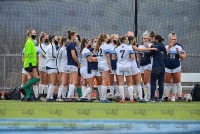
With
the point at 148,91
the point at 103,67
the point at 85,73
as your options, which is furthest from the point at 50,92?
the point at 148,91

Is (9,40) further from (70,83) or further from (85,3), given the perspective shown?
(70,83)

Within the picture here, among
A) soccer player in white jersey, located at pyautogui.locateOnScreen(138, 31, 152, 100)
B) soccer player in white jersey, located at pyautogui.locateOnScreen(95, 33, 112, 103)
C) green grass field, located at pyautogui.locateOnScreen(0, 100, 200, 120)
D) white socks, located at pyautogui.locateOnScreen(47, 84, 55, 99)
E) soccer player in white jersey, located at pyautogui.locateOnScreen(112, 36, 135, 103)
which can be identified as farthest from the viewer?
soccer player in white jersey, located at pyautogui.locateOnScreen(138, 31, 152, 100)

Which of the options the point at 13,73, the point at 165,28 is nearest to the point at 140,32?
the point at 165,28

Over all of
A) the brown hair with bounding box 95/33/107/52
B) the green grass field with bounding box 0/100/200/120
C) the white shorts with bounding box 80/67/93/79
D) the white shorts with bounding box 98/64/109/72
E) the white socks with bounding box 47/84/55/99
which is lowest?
the green grass field with bounding box 0/100/200/120

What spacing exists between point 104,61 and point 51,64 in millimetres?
1591

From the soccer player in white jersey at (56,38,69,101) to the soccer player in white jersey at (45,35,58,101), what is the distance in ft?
0.60

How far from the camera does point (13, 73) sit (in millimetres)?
24312

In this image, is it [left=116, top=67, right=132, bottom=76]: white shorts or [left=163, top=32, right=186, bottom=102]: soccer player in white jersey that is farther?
[left=163, top=32, right=186, bottom=102]: soccer player in white jersey

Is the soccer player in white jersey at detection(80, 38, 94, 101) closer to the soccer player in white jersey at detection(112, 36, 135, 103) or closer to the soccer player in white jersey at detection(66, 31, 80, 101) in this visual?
the soccer player in white jersey at detection(66, 31, 80, 101)

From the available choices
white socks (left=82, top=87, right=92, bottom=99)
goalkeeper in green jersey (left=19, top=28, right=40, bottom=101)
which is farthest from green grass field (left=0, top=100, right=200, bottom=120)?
white socks (left=82, top=87, right=92, bottom=99)

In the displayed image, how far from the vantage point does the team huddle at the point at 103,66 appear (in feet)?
56.5

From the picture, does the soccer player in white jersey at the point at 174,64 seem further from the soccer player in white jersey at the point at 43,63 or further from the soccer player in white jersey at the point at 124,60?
the soccer player in white jersey at the point at 43,63

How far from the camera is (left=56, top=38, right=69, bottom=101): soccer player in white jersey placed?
58.6 ft

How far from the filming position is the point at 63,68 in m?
18.2
